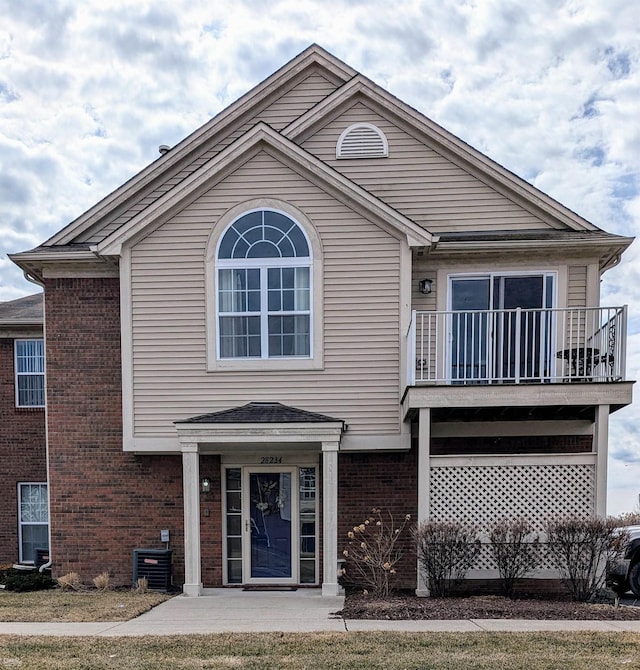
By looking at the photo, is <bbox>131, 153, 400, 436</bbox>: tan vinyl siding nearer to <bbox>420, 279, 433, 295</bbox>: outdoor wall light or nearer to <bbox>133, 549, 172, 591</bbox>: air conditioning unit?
<bbox>420, 279, 433, 295</bbox>: outdoor wall light

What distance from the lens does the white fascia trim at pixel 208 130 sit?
9664mm

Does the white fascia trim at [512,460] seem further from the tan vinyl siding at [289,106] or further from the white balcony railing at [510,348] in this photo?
the tan vinyl siding at [289,106]

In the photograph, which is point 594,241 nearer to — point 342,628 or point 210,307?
point 210,307

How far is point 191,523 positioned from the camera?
8180mm

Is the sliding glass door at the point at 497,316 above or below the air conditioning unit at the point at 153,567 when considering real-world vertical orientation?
above

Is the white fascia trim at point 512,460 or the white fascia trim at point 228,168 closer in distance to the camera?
the white fascia trim at point 512,460

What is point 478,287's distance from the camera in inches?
367

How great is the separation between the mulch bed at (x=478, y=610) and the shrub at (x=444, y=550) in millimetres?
362

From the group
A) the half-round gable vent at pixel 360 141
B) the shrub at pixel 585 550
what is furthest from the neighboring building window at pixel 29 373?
the shrub at pixel 585 550

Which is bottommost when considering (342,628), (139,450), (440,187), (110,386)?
(342,628)

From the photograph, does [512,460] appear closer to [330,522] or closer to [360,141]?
[330,522]

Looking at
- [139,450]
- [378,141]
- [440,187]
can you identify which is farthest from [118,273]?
[440,187]

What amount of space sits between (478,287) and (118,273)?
240 inches

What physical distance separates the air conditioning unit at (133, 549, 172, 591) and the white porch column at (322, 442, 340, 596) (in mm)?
2653
